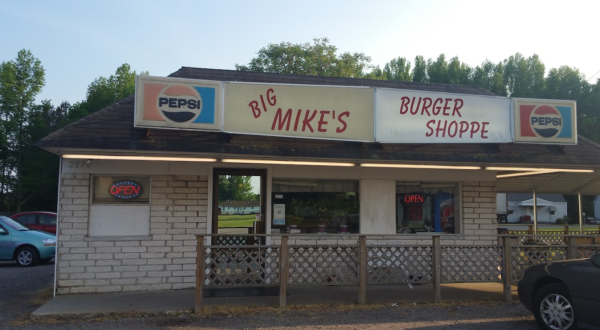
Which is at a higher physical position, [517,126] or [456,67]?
[456,67]

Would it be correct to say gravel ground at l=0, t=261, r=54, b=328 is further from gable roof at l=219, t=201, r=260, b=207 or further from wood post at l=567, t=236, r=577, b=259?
wood post at l=567, t=236, r=577, b=259

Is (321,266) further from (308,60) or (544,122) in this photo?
(308,60)

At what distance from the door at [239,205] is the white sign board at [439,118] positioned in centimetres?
284

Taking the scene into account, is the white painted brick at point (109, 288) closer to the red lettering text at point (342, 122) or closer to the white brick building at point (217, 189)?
the white brick building at point (217, 189)

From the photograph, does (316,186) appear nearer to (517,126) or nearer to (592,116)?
(517,126)

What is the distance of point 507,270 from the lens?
8984mm

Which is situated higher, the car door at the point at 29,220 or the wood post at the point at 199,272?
the car door at the point at 29,220

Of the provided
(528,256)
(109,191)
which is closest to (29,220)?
(109,191)

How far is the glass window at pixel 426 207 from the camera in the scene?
35.9ft

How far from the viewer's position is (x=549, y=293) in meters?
6.97

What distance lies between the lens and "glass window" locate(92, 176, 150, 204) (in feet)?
31.3

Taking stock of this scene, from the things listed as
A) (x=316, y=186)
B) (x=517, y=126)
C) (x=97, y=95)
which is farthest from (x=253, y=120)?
(x=97, y=95)

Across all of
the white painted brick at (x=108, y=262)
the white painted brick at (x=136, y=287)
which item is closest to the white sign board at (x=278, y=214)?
the white painted brick at (x=136, y=287)

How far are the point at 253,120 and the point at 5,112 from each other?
126ft
